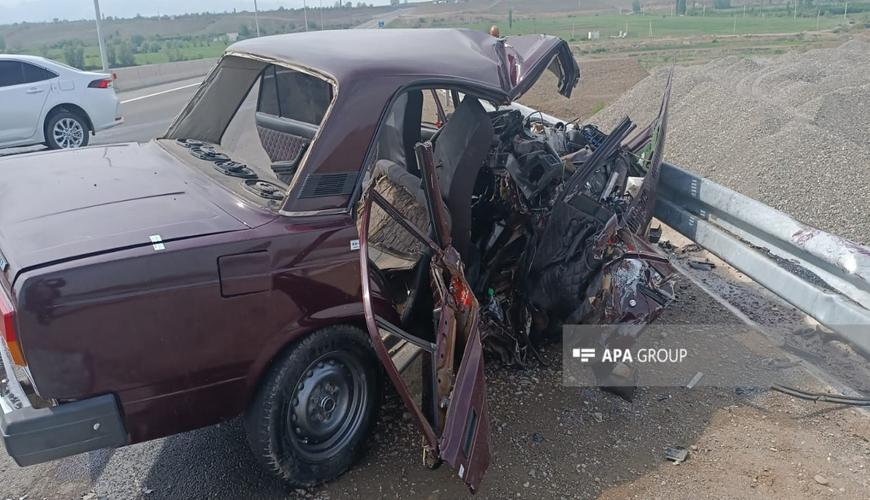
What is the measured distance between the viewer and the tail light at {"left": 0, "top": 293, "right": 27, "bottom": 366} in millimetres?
2482

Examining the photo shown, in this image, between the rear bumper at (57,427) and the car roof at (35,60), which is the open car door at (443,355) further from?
the car roof at (35,60)

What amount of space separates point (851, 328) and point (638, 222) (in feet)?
5.12

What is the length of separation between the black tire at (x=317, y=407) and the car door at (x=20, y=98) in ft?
32.2

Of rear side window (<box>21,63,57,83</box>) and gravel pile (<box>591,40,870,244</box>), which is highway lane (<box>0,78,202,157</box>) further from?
gravel pile (<box>591,40,870,244</box>)

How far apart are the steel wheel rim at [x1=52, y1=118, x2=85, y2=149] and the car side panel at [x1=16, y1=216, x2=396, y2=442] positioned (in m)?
9.95

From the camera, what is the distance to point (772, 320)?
5.05m

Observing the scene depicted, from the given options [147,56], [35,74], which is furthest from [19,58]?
[147,56]

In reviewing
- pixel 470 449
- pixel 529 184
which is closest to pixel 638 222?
pixel 529 184

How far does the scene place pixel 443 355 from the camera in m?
3.05

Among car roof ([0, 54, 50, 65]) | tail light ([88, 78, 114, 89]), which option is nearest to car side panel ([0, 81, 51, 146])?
car roof ([0, 54, 50, 65])

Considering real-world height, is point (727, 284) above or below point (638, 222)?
below

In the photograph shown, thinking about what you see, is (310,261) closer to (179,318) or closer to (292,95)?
(179,318)

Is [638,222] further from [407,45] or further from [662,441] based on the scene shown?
[407,45]

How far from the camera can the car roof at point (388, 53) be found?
337 cm
